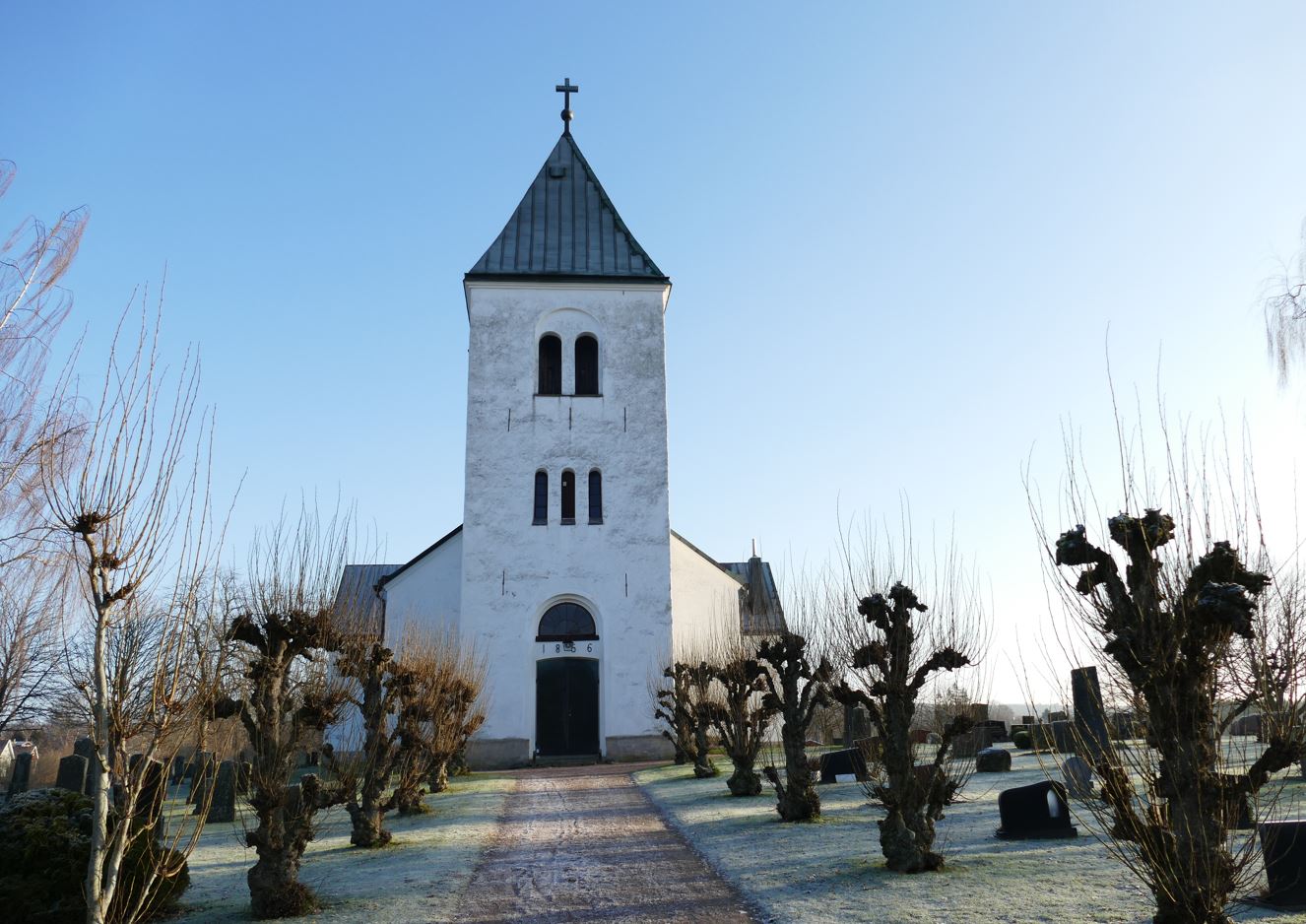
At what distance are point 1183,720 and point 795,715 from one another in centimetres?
891

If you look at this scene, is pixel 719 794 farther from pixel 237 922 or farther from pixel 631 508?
pixel 631 508

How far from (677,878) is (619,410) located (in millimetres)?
21088

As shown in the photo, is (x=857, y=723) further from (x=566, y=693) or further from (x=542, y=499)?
(x=542, y=499)

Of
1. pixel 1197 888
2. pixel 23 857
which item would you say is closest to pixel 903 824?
pixel 1197 888

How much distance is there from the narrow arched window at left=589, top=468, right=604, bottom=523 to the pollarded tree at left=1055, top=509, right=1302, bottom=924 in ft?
75.4

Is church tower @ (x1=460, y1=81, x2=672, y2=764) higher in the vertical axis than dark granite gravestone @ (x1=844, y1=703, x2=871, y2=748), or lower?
higher

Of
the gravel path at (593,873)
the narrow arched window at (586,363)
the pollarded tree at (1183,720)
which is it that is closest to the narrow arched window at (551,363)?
the narrow arched window at (586,363)

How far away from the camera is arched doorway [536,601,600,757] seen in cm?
2872

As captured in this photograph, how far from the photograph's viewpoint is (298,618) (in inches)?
392

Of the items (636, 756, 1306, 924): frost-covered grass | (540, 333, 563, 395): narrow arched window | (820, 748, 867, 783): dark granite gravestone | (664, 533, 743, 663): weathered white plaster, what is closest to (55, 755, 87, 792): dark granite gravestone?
(636, 756, 1306, 924): frost-covered grass

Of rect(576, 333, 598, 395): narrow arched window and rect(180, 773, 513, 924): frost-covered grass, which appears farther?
rect(576, 333, 598, 395): narrow arched window

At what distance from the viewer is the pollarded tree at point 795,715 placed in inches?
559

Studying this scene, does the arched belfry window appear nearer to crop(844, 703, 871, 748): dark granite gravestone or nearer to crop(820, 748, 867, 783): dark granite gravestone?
crop(844, 703, 871, 748): dark granite gravestone

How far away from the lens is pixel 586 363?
3183cm
